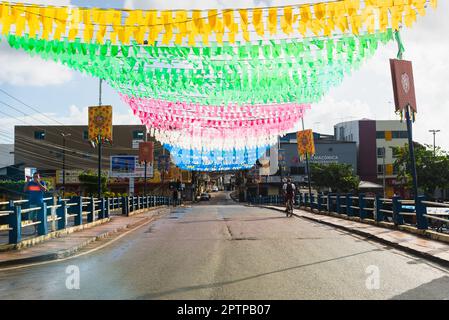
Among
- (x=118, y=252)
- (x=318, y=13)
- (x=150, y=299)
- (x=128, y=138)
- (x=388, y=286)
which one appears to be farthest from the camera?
(x=128, y=138)

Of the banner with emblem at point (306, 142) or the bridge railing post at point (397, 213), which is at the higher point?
the banner with emblem at point (306, 142)

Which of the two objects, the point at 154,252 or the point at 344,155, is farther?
the point at 344,155

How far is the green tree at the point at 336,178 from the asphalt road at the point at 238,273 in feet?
186

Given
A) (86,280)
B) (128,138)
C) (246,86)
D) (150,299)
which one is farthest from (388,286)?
(128,138)

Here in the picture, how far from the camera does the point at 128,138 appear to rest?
8338 centimetres

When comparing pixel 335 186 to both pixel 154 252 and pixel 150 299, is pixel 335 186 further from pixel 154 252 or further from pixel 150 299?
pixel 150 299

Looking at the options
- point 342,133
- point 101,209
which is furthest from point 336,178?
point 101,209

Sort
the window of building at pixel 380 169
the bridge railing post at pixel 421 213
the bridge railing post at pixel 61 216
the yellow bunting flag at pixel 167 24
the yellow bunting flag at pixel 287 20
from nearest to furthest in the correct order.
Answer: the yellow bunting flag at pixel 287 20
the yellow bunting flag at pixel 167 24
the bridge railing post at pixel 421 213
the bridge railing post at pixel 61 216
the window of building at pixel 380 169

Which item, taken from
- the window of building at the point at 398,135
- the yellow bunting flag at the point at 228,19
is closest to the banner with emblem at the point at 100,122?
the yellow bunting flag at the point at 228,19

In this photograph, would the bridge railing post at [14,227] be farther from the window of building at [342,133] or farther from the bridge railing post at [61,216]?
the window of building at [342,133]

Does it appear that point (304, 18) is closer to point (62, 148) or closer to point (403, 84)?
point (403, 84)

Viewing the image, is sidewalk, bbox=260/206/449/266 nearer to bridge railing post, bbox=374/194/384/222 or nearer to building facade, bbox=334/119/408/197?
bridge railing post, bbox=374/194/384/222

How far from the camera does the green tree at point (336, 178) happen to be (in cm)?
7006
